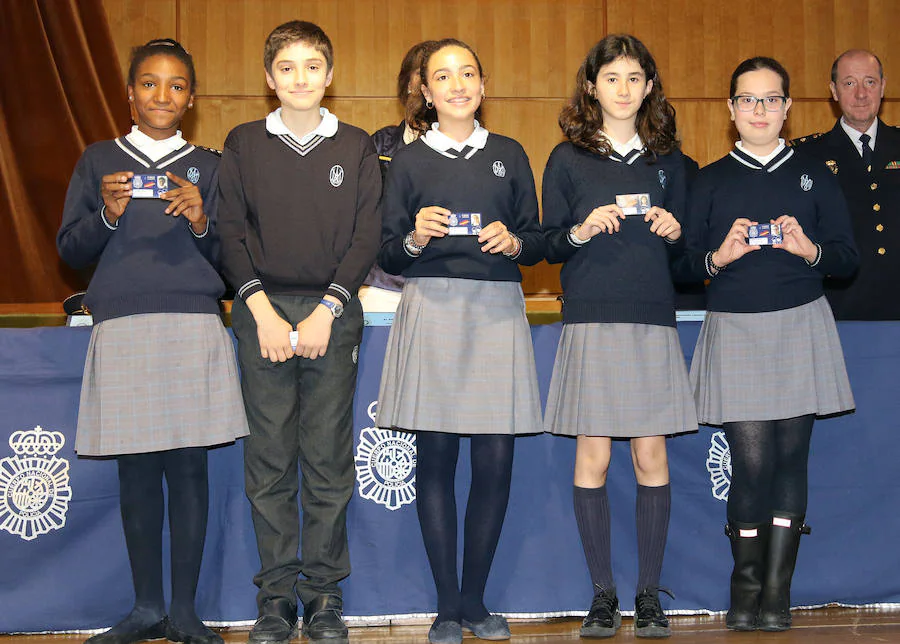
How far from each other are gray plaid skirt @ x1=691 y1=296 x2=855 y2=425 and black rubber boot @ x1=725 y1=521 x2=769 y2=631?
14.7 inches

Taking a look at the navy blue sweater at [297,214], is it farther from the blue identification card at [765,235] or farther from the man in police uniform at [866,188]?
the man in police uniform at [866,188]

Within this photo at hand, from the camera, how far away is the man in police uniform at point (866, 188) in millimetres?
4113

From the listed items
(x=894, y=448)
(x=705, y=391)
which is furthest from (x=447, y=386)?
(x=894, y=448)

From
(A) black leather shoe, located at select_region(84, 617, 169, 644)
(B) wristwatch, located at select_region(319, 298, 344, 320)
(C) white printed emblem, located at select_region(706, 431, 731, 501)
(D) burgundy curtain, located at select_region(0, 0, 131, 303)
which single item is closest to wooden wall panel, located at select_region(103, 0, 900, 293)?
(D) burgundy curtain, located at select_region(0, 0, 131, 303)

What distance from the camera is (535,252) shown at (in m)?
2.98

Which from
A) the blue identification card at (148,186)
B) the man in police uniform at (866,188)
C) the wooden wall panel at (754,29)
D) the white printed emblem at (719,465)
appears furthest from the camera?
the wooden wall panel at (754,29)

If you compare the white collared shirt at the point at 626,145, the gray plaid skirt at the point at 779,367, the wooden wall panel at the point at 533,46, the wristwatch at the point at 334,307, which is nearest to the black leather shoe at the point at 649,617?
the gray plaid skirt at the point at 779,367

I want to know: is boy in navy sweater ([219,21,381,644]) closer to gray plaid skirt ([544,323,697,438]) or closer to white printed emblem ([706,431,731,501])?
gray plaid skirt ([544,323,697,438])

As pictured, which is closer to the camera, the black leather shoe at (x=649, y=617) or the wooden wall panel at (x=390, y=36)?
the black leather shoe at (x=649, y=617)

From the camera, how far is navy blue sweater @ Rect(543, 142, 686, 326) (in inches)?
117

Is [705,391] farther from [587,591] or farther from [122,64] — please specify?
[122,64]

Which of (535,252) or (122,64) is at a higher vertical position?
(122,64)

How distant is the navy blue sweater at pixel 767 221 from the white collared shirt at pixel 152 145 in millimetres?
1767

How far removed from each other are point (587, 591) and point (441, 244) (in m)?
1.36
